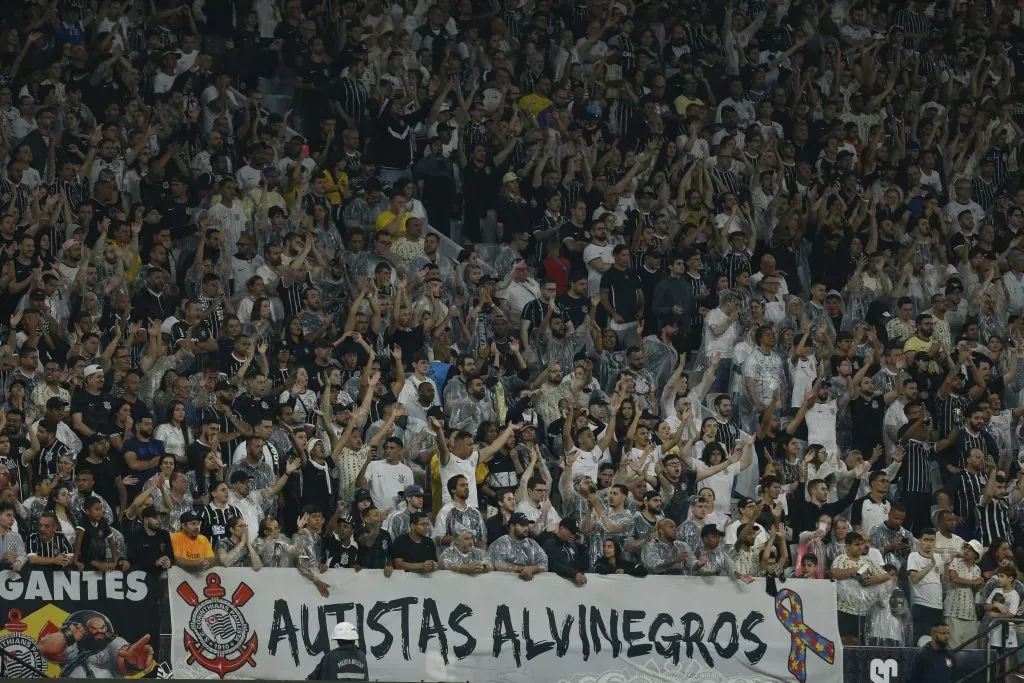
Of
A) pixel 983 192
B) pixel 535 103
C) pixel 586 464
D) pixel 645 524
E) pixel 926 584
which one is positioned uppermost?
pixel 535 103

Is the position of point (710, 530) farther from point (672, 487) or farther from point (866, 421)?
point (866, 421)

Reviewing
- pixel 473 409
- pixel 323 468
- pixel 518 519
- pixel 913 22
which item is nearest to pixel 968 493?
pixel 473 409

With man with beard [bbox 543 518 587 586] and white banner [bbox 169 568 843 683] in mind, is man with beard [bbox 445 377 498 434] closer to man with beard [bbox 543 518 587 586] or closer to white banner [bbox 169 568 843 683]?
man with beard [bbox 543 518 587 586]

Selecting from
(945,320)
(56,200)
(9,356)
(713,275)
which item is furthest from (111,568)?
(945,320)

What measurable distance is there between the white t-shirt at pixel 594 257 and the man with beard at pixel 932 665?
7.13 meters

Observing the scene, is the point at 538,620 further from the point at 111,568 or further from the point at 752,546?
the point at 111,568

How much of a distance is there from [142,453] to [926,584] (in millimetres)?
8038

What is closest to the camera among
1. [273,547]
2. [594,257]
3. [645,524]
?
[273,547]

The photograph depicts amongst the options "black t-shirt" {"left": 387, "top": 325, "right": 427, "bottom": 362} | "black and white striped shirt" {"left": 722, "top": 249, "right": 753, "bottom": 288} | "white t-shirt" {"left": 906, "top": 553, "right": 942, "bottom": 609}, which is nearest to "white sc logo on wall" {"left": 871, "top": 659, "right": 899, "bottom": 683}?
"white t-shirt" {"left": 906, "top": 553, "right": 942, "bottom": 609}

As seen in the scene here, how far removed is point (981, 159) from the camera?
92.9 feet

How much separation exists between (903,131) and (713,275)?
211 inches

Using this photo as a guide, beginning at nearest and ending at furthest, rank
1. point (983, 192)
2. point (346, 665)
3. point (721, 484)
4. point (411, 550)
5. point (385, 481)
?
1. point (346, 665)
2. point (411, 550)
3. point (385, 481)
4. point (721, 484)
5. point (983, 192)

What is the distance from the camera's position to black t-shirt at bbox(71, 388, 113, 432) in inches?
771

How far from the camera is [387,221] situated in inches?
951
